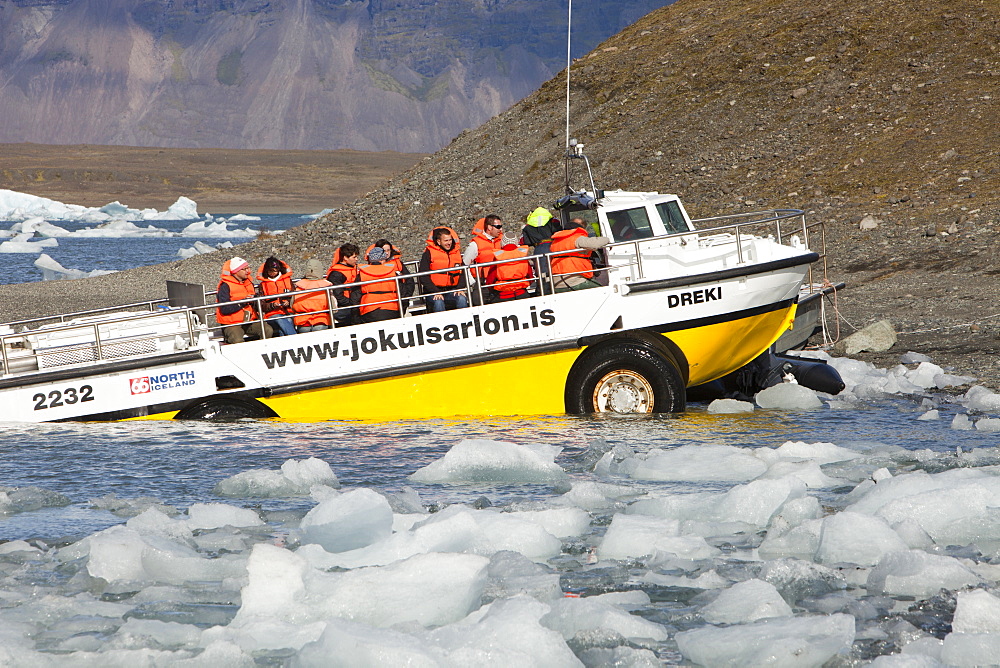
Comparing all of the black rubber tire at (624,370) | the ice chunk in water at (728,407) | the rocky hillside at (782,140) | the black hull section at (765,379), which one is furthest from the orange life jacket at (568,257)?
the rocky hillside at (782,140)

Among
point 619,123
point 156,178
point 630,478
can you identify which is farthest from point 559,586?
point 156,178

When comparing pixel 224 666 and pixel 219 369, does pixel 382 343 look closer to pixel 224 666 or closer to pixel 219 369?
pixel 219 369

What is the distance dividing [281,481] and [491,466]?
1360mm

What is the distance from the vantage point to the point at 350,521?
5883 millimetres

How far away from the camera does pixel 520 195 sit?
27.2 metres

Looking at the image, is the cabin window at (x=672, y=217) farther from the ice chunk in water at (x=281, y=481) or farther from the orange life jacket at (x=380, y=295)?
the ice chunk in water at (x=281, y=481)

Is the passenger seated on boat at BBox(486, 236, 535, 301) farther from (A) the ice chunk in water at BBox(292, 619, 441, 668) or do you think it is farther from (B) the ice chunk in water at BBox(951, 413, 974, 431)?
(A) the ice chunk in water at BBox(292, 619, 441, 668)

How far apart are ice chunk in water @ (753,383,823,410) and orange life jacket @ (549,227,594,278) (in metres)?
1.96

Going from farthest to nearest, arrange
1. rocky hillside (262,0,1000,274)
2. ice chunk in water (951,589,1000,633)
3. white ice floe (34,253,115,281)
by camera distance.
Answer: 1. white ice floe (34,253,115,281)
2. rocky hillside (262,0,1000,274)
3. ice chunk in water (951,589,1000,633)

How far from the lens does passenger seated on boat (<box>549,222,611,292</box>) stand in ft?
28.9

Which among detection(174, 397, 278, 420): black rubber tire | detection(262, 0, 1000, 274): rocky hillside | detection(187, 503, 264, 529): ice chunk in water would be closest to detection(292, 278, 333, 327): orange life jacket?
detection(174, 397, 278, 420): black rubber tire

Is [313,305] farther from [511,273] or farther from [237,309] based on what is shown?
[511,273]

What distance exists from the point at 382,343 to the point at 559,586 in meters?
3.90

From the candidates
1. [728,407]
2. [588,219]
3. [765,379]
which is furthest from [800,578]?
[588,219]
